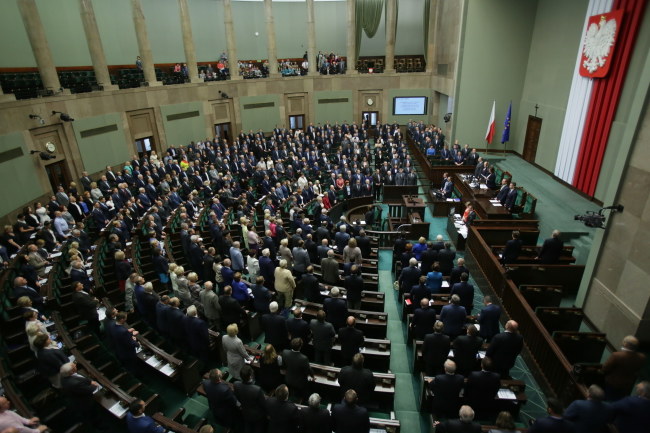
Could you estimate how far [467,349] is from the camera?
208 inches

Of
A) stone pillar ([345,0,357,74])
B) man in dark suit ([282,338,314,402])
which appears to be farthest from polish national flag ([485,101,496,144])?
man in dark suit ([282,338,314,402])

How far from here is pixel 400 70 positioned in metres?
25.3

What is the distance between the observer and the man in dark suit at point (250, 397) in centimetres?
438

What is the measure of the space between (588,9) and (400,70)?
14.3 m

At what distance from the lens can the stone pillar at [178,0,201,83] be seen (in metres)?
18.6

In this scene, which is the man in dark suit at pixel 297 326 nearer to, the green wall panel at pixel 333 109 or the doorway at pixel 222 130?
the doorway at pixel 222 130

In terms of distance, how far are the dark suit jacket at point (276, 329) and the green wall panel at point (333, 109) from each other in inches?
829

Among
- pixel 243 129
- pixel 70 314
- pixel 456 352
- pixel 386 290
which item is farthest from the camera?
pixel 243 129

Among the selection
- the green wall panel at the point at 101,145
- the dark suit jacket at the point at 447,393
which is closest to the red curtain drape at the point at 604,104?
the dark suit jacket at the point at 447,393

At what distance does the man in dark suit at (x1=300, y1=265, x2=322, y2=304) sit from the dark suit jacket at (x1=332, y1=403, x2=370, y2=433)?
117 inches

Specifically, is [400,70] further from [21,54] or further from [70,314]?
[70,314]

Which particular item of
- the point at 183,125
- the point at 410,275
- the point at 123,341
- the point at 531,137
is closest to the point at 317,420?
the point at 123,341

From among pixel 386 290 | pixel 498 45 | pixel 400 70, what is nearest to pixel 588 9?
pixel 498 45

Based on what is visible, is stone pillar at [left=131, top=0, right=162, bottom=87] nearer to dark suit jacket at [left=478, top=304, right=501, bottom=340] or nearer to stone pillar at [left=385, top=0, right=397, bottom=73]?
stone pillar at [left=385, top=0, right=397, bottom=73]
